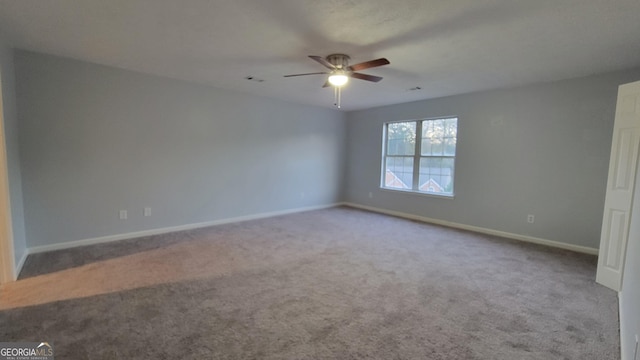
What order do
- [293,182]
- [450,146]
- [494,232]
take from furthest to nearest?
[293,182] < [450,146] < [494,232]

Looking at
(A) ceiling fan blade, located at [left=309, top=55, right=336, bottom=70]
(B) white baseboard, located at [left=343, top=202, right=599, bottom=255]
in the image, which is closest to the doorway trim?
(A) ceiling fan blade, located at [left=309, top=55, right=336, bottom=70]

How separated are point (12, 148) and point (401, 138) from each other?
5.92 metres

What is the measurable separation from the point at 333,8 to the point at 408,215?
458cm

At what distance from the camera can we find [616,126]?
9.54 ft

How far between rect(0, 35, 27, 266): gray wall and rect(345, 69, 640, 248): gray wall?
580 cm

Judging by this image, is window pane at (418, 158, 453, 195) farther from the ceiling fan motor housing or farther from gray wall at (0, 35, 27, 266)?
gray wall at (0, 35, 27, 266)

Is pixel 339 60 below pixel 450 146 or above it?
above

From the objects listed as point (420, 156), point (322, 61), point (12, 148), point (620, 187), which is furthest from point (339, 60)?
point (12, 148)

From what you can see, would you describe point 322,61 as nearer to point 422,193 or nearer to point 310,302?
point 310,302

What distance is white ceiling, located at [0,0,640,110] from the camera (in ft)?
7.30

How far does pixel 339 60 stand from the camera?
3.23m

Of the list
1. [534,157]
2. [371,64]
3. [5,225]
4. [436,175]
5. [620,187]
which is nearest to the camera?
[5,225]

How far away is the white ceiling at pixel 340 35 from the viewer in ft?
7.30

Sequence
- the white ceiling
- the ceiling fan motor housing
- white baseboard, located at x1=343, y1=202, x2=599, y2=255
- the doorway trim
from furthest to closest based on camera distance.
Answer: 1. white baseboard, located at x1=343, y1=202, x2=599, y2=255
2. the ceiling fan motor housing
3. the doorway trim
4. the white ceiling
